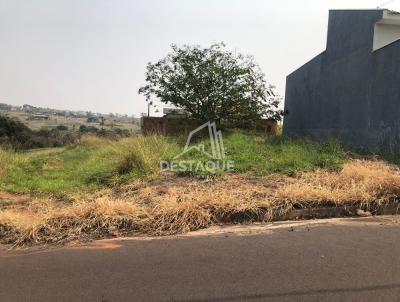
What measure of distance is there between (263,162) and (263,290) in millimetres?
5733

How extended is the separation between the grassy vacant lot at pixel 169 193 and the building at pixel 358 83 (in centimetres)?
189

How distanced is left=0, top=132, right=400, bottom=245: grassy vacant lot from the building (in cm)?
189

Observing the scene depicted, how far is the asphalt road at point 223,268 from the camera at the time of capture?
3369 millimetres

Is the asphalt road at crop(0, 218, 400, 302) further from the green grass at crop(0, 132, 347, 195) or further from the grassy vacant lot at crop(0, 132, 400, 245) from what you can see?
the green grass at crop(0, 132, 347, 195)

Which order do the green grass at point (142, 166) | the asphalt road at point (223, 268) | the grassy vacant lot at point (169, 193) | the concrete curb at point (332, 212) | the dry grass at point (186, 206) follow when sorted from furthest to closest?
the green grass at point (142, 166) < the concrete curb at point (332, 212) < the grassy vacant lot at point (169, 193) < the dry grass at point (186, 206) < the asphalt road at point (223, 268)

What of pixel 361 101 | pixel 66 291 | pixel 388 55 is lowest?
pixel 66 291

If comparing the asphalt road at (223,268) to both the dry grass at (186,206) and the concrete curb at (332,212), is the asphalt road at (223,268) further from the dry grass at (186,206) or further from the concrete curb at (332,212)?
the concrete curb at (332,212)

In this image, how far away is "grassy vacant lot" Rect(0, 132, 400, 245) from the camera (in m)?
5.40

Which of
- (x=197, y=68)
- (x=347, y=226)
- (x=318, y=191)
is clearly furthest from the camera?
(x=197, y=68)

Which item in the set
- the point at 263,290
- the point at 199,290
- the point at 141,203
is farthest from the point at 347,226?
the point at 141,203

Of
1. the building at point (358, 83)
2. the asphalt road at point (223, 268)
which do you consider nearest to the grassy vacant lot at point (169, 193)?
the asphalt road at point (223, 268)

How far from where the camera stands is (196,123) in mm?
18312

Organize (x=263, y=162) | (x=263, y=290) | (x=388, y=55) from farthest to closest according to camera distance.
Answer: (x=388, y=55)
(x=263, y=162)
(x=263, y=290)

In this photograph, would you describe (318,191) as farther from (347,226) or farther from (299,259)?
(299,259)
